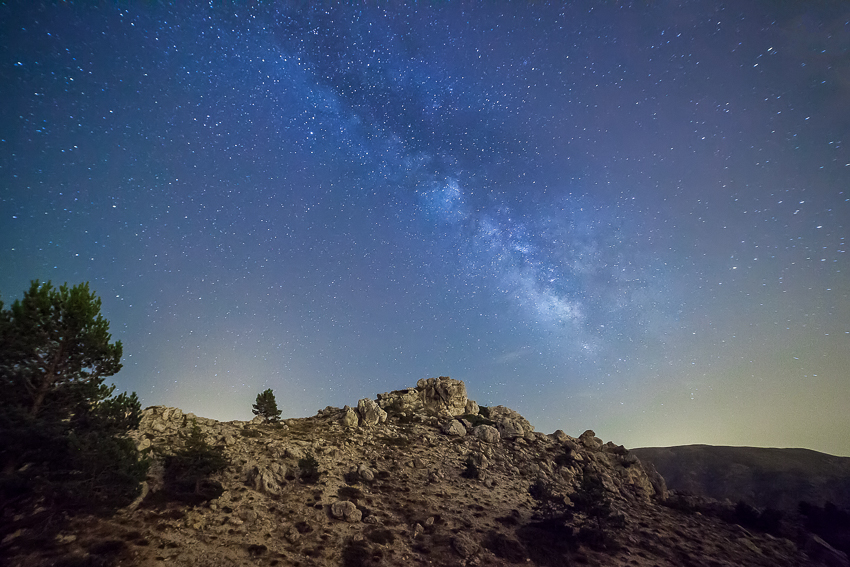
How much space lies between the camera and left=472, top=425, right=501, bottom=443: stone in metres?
51.7

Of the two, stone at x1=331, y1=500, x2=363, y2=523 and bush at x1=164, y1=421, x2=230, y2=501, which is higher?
bush at x1=164, y1=421, x2=230, y2=501

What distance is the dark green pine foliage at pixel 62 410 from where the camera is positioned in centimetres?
2038

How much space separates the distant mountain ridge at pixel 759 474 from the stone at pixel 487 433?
50.7 metres

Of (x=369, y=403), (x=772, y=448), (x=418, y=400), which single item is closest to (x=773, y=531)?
(x=418, y=400)

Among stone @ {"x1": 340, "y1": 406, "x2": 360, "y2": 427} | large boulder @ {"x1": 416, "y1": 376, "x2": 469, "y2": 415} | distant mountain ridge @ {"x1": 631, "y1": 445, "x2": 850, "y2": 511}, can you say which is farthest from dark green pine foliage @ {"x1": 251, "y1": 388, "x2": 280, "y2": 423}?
distant mountain ridge @ {"x1": 631, "y1": 445, "x2": 850, "y2": 511}

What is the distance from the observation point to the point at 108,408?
25109 millimetres

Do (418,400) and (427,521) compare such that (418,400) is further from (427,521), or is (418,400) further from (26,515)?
(26,515)

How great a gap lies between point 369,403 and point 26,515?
3717 cm

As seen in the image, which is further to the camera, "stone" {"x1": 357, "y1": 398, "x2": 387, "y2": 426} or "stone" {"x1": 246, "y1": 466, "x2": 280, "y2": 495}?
"stone" {"x1": 357, "y1": 398, "x2": 387, "y2": 426}

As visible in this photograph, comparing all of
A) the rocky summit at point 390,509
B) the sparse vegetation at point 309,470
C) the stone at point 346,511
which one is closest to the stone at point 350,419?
the rocky summit at point 390,509

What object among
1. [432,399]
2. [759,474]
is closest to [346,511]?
[432,399]

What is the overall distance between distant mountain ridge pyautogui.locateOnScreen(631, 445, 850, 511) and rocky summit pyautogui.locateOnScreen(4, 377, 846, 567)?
118 feet

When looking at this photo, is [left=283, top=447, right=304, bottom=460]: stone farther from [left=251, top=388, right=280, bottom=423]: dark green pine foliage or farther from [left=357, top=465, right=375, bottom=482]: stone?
[left=251, top=388, right=280, bottom=423]: dark green pine foliage

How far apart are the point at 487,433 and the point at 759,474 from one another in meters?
69.8
